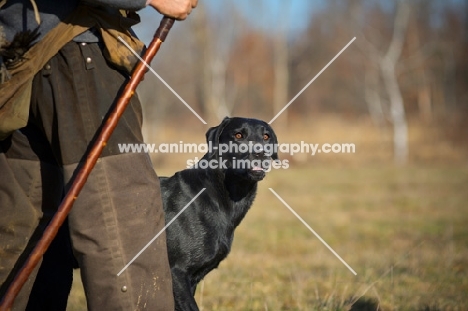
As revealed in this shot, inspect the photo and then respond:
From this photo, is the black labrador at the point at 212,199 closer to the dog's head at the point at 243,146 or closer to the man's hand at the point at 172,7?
the dog's head at the point at 243,146

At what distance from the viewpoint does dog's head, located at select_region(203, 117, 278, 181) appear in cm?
428

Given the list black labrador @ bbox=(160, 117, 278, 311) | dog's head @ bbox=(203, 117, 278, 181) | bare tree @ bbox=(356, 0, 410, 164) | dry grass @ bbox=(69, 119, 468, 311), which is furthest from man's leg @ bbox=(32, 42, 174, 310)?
bare tree @ bbox=(356, 0, 410, 164)

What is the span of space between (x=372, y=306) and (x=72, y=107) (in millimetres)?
2756

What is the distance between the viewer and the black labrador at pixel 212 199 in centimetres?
366

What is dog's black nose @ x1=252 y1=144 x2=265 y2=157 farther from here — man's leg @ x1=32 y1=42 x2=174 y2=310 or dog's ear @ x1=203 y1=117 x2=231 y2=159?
man's leg @ x1=32 y1=42 x2=174 y2=310

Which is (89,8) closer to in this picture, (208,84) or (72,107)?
(72,107)

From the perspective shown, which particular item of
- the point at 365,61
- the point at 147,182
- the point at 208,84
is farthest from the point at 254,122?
the point at 365,61

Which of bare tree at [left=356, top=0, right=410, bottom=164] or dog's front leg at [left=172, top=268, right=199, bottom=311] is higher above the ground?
dog's front leg at [left=172, top=268, right=199, bottom=311]

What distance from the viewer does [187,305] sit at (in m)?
3.48

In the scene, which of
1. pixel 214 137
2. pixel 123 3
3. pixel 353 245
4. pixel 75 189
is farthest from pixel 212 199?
pixel 353 245

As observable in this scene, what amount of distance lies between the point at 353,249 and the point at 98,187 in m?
6.12

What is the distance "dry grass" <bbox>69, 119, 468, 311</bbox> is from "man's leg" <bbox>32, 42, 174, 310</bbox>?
1741mm

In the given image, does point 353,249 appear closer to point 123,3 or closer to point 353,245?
point 353,245

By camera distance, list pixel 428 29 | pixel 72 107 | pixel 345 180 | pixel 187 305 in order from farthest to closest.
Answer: pixel 428 29 → pixel 345 180 → pixel 187 305 → pixel 72 107
